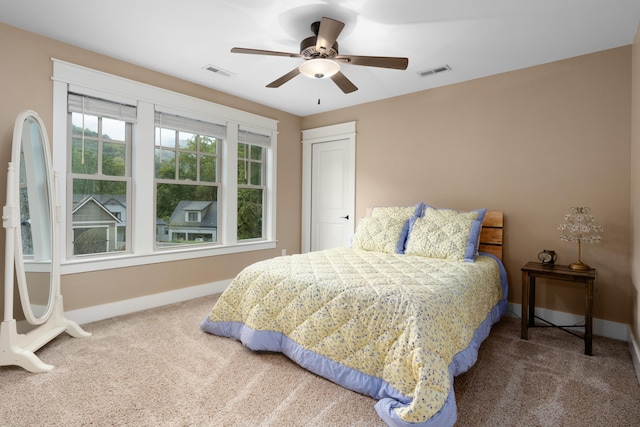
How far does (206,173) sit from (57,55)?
1693mm

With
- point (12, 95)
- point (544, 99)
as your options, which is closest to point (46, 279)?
point (12, 95)

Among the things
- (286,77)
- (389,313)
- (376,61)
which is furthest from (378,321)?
(286,77)

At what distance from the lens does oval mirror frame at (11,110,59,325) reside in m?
2.29

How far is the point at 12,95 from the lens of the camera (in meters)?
2.59

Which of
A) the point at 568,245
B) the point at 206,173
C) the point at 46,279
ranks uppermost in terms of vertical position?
the point at 206,173

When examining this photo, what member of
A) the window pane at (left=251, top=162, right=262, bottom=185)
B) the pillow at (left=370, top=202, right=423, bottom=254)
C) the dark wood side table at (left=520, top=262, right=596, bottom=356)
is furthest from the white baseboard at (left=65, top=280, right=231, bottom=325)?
the dark wood side table at (left=520, top=262, right=596, bottom=356)

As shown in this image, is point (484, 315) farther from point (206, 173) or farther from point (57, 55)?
point (57, 55)

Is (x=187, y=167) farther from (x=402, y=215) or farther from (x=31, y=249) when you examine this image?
(x=402, y=215)

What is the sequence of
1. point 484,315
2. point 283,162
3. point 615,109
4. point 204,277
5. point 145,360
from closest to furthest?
point 145,360, point 484,315, point 615,109, point 204,277, point 283,162

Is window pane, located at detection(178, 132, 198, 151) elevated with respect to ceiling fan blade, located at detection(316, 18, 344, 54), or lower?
lower

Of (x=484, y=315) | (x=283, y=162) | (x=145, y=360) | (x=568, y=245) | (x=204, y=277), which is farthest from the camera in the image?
(x=283, y=162)

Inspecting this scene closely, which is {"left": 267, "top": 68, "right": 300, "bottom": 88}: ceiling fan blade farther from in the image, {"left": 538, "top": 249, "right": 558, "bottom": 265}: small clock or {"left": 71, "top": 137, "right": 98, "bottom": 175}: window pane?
{"left": 538, "top": 249, "right": 558, "bottom": 265}: small clock

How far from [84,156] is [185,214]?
3.73 ft

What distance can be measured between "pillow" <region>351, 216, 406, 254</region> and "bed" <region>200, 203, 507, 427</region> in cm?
12
